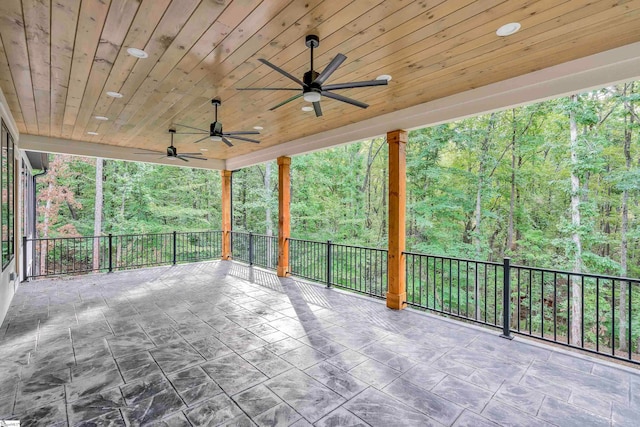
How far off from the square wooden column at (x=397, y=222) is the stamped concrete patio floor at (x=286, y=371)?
0.32 m

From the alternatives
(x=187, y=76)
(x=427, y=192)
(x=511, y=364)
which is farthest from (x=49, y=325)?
(x=427, y=192)

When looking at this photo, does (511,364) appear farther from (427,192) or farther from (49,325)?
(427,192)

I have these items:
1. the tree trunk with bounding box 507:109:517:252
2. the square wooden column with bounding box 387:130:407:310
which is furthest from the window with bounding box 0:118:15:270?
the tree trunk with bounding box 507:109:517:252

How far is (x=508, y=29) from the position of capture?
92.7 inches

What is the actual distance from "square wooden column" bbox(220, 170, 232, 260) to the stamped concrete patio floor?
4.20 meters

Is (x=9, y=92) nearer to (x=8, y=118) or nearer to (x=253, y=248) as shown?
(x=8, y=118)

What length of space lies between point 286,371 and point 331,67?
103 inches

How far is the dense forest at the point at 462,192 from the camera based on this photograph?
736 centimetres

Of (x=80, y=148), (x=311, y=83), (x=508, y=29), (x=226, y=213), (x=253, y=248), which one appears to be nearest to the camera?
(x=508, y=29)

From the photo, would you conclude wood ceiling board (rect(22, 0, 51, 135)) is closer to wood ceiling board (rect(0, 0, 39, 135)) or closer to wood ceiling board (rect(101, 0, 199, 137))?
wood ceiling board (rect(0, 0, 39, 135))

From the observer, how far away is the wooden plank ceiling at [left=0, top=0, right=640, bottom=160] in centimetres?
212

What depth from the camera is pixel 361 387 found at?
248cm

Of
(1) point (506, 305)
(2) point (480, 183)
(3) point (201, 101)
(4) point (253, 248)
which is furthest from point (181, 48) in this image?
(2) point (480, 183)

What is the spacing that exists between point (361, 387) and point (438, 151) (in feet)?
28.2
